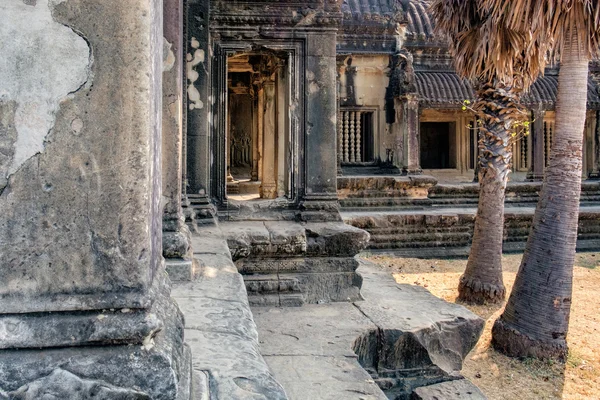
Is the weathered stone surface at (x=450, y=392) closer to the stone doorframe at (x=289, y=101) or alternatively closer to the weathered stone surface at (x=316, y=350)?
the weathered stone surface at (x=316, y=350)

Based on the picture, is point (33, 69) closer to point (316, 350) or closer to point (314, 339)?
point (316, 350)

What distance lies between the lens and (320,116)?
570cm

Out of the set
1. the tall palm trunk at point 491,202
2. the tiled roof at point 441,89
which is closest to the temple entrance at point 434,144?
the tiled roof at point 441,89

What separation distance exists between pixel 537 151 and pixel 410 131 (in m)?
4.39

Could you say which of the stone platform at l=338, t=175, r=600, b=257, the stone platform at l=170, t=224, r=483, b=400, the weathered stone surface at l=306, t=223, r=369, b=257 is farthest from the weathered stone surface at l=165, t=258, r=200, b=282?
the stone platform at l=338, t=175, r=600, b=257

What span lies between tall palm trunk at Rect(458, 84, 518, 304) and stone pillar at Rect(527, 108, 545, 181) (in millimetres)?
8350

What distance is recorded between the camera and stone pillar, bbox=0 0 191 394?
1339 mm

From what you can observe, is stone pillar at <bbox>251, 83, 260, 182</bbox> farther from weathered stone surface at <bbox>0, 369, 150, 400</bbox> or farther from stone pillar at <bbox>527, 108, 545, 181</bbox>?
stone pillar at <bbox>527, 108, 545, 181</bbox>

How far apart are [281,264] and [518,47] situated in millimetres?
4175

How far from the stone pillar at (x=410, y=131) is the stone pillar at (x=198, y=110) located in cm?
893

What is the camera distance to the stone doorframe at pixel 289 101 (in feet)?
18.8

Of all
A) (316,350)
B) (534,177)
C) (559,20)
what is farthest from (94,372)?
(534,177)

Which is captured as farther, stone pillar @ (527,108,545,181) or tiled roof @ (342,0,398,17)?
stone pillar @ (527,108,545,181)

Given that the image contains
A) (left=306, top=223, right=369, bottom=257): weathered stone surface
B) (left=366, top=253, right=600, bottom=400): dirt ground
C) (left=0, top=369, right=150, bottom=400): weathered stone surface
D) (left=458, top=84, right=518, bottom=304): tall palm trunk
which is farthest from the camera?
(left=458, top=84, right=518, bottom=304): tall palm trunk
